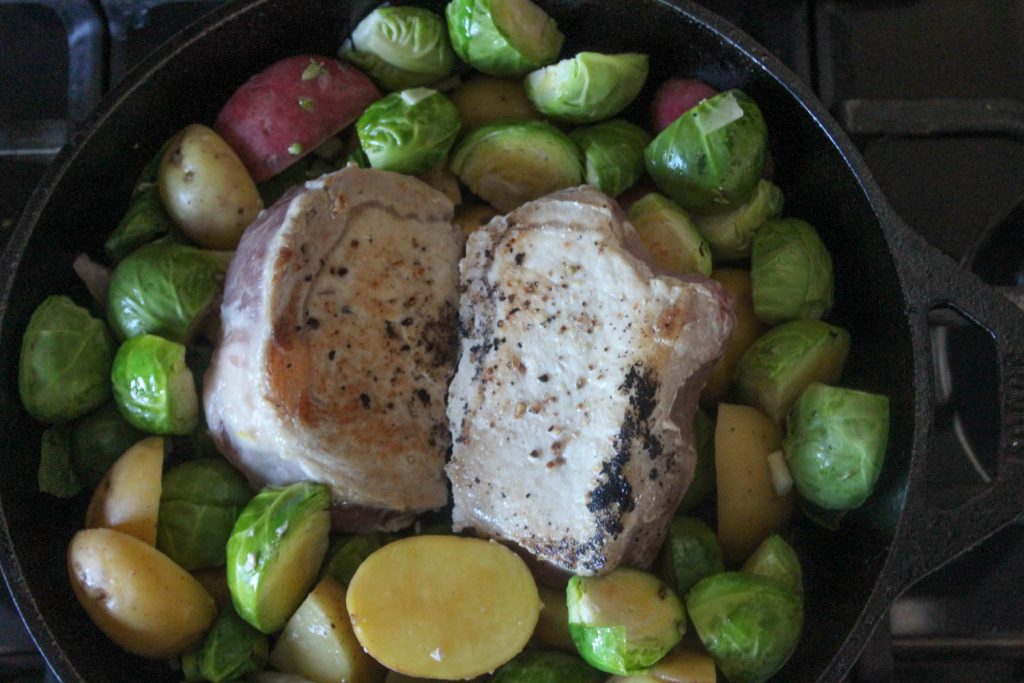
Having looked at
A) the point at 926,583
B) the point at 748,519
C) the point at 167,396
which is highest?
the point at 167,396

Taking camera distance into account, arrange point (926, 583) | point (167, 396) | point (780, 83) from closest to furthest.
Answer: point (167, 396), point (780, 83), point (926, 583)

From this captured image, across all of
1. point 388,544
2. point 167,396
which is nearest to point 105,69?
point 167,396

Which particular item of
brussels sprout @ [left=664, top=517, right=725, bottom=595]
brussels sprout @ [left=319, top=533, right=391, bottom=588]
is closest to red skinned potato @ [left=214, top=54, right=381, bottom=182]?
brussels sprout @ [left=319, top=533, right=391, bottom=588]

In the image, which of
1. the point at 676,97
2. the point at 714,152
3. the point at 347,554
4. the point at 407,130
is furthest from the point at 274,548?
the point at 676,97

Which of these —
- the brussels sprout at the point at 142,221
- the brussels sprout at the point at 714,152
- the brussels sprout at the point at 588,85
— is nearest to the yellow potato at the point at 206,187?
the brussels sprout at the point at 142,221

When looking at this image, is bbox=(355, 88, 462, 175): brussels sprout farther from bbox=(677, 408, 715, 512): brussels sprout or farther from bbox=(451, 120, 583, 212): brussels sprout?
bbox=(677, 408, 715, 512): brussels sprout

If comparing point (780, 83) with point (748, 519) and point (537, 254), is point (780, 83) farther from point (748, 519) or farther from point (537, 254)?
point (748, 519)

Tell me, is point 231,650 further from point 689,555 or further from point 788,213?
point 788,213
